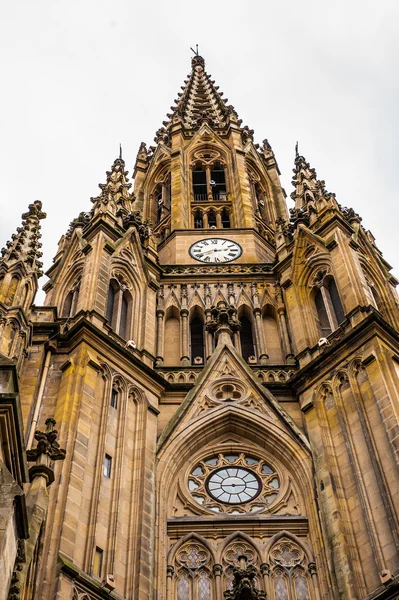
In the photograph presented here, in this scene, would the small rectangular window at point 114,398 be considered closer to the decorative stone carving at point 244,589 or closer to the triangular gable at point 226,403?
the triangular gable at point 226,403

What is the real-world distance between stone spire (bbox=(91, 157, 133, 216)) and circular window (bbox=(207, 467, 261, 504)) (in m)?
12.1

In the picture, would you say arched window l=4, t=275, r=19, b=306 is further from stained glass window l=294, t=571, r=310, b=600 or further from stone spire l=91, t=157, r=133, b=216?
stone spire l=91, t=157, r=133, b=216

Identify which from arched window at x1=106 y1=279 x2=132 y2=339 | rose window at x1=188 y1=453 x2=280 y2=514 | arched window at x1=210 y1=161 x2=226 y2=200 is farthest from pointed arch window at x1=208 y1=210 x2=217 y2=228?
rose window at x1=188 y1=453 x2=280 y2=514

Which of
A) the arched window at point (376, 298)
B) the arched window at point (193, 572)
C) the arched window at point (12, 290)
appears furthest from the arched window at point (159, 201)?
the arched window at point (193, 572)

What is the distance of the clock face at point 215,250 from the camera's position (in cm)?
3444

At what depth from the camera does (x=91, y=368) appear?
77.1ft

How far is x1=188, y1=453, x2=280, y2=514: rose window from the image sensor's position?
72.5 feet

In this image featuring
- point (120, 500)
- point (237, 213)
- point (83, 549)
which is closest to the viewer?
point (83, 549)

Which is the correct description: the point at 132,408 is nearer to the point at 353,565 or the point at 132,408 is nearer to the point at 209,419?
the point at 209,419

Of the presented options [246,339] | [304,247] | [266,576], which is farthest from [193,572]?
[304,247]

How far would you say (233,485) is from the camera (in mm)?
22781

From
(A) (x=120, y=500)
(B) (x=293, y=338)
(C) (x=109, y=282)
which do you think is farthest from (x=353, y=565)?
(C) (x=109, y=282)

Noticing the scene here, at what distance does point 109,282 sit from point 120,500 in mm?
9234

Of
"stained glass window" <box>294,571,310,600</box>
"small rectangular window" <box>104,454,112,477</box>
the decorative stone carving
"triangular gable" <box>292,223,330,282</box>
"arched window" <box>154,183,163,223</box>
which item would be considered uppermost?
"arched window" <box>154,183,163,223</box>
